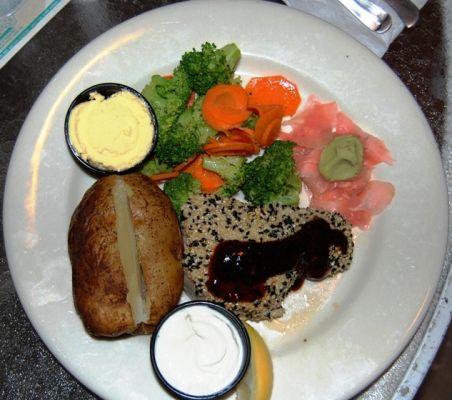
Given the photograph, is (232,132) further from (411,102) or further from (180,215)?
(411,102)

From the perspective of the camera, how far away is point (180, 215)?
2.59 meters

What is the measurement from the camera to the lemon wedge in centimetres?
220

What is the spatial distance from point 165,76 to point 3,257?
1286mm

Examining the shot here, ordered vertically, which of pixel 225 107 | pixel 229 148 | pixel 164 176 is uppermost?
pixel 225 107

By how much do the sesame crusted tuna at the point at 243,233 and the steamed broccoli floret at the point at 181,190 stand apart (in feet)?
0.17

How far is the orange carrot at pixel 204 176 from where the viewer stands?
2736 mm

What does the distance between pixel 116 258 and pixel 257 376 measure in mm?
712

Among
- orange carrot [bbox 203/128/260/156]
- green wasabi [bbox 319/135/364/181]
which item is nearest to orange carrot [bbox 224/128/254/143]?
orange carrot [bbox 203/128/260/156]

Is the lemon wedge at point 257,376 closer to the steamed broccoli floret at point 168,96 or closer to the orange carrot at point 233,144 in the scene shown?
the orange carrot at point 233,144

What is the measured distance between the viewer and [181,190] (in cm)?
264

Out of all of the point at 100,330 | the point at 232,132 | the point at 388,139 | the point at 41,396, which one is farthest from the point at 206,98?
the point at 41,396

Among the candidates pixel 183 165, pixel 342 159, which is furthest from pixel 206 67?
pixel 342 159

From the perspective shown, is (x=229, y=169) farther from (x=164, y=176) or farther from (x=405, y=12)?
(x=405, y=12)

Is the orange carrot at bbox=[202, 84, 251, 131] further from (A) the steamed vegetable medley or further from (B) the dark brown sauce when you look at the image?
Answer: (B) the dark brown sauce
